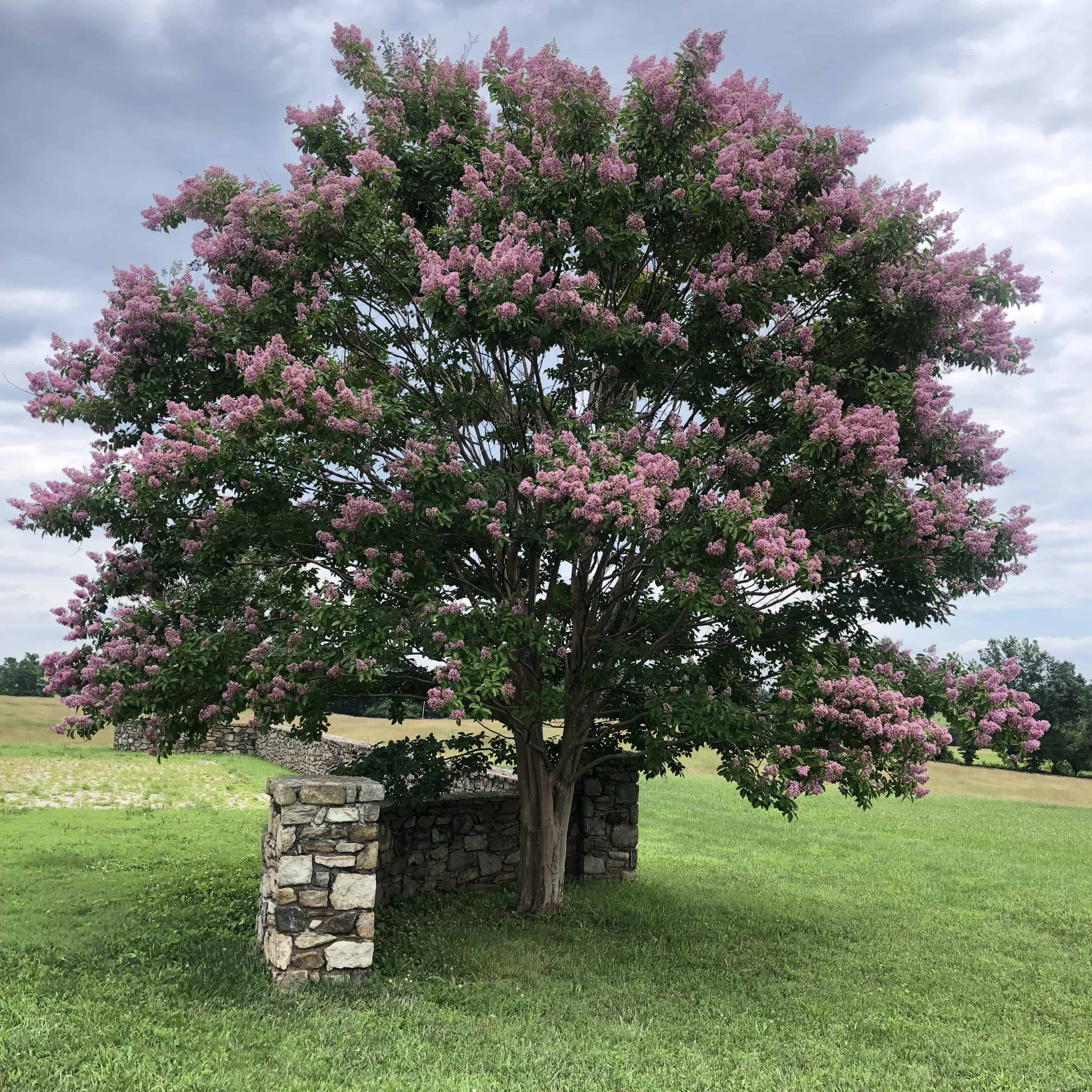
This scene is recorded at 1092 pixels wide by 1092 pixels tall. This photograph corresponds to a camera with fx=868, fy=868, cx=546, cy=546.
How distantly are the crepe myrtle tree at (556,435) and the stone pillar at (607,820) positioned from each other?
2.44 meters

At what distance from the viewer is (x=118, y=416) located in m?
9.84

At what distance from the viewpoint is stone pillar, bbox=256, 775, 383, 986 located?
7.86m

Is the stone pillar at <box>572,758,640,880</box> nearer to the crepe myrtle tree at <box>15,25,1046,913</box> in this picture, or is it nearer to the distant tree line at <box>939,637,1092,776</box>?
the crepe myrtle tree at <box>15,25,1046,913</box>

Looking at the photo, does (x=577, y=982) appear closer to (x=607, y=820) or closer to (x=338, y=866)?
(x=338, y=866)

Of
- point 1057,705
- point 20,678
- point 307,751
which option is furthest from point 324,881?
point 20,678

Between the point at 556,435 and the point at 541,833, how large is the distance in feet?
17.1

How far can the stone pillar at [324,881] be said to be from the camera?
7.86 m

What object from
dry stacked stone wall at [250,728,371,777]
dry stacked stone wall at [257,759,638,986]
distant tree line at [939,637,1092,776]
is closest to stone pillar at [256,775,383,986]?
dry stacked stone wall at [257,759,638,986]

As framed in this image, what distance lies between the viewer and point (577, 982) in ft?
27.6

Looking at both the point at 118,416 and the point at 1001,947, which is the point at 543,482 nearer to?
the point at 118,416

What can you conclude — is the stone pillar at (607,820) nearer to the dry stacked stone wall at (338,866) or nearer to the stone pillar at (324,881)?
the dry stacked stone wall at (338,866)

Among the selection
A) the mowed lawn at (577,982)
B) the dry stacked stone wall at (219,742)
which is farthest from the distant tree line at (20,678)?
the mowed lawn at (577,982)

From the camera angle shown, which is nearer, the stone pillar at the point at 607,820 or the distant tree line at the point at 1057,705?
the stone pillar at the point at 607,820

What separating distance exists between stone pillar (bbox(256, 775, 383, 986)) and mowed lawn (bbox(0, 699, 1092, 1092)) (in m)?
0.29
